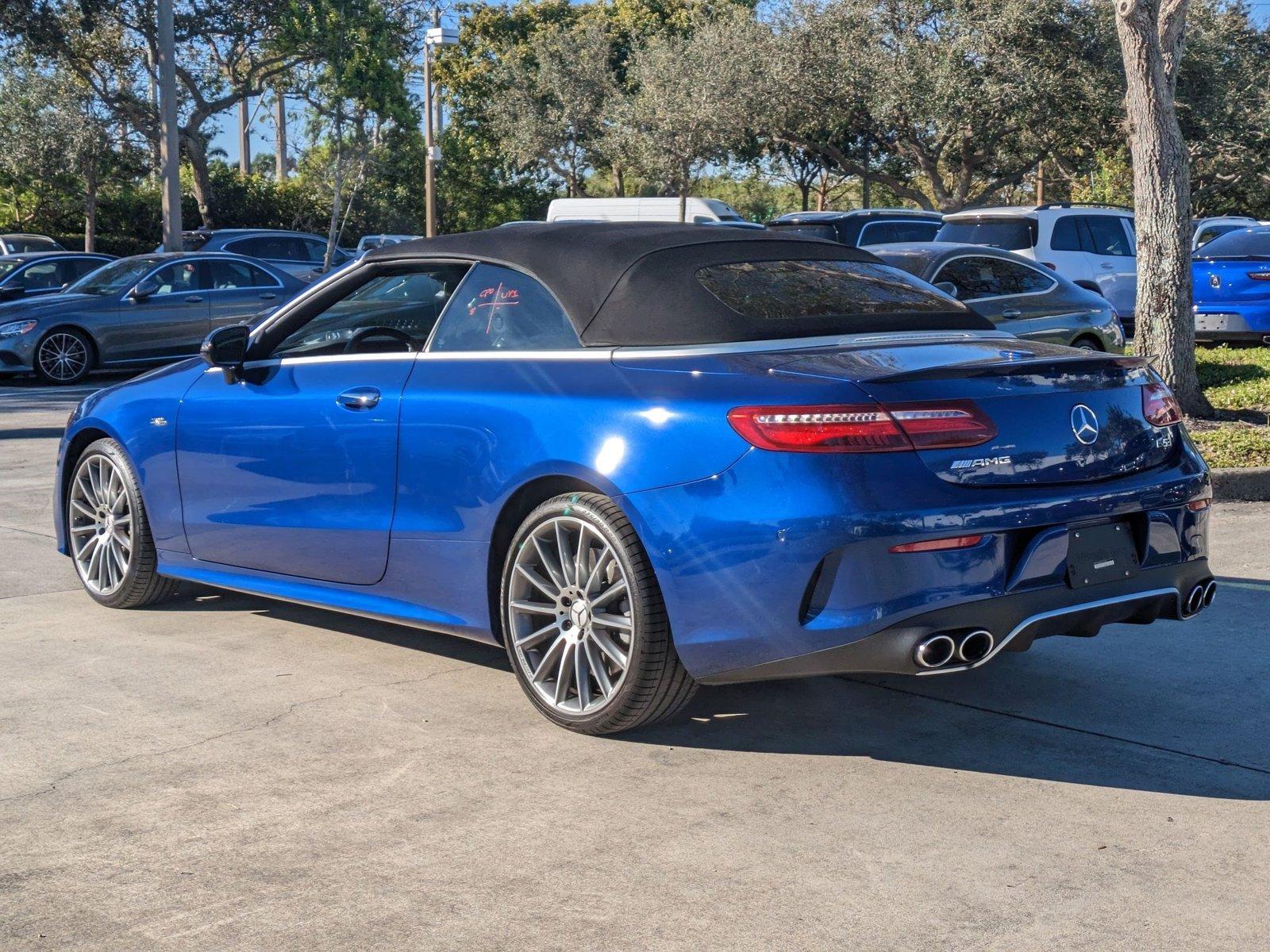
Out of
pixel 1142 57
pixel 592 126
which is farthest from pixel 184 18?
pixel 1142 57

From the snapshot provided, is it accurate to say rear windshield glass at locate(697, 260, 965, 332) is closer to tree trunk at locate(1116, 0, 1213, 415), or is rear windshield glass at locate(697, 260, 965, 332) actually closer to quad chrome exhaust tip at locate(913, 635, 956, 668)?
quad chrome exhaust tip at locate(913, 635, 956, 668)

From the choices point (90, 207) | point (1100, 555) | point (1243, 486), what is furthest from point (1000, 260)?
point (90, 207)

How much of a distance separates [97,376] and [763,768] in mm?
16470

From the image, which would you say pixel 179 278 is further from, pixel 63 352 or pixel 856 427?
pixel 856 427

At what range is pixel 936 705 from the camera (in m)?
5.10

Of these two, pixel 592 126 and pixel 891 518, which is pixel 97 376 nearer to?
pixel 891 518

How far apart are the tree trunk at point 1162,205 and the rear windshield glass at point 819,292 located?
6.63m

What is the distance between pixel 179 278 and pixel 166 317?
0.52 meters

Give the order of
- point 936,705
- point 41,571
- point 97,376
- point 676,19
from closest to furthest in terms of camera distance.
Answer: point 936,705, point 41,571, point 97,376, point 676,19

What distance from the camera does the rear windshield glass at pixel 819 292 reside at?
491 cm

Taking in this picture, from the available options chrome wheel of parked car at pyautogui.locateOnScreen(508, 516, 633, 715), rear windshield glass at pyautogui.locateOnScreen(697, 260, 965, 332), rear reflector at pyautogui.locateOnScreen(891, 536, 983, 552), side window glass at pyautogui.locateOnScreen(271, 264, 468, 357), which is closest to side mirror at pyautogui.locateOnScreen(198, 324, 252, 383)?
side window glass at pyautogui.locateOnScreen(271, 264, 468, 357)

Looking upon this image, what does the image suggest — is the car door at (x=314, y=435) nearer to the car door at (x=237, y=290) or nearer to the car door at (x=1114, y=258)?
the car door at (x=237, y=290)

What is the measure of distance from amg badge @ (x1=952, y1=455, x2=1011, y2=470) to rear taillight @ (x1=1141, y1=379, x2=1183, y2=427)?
70 cm

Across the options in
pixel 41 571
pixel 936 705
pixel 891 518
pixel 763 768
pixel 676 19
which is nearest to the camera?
pixel 891 518
